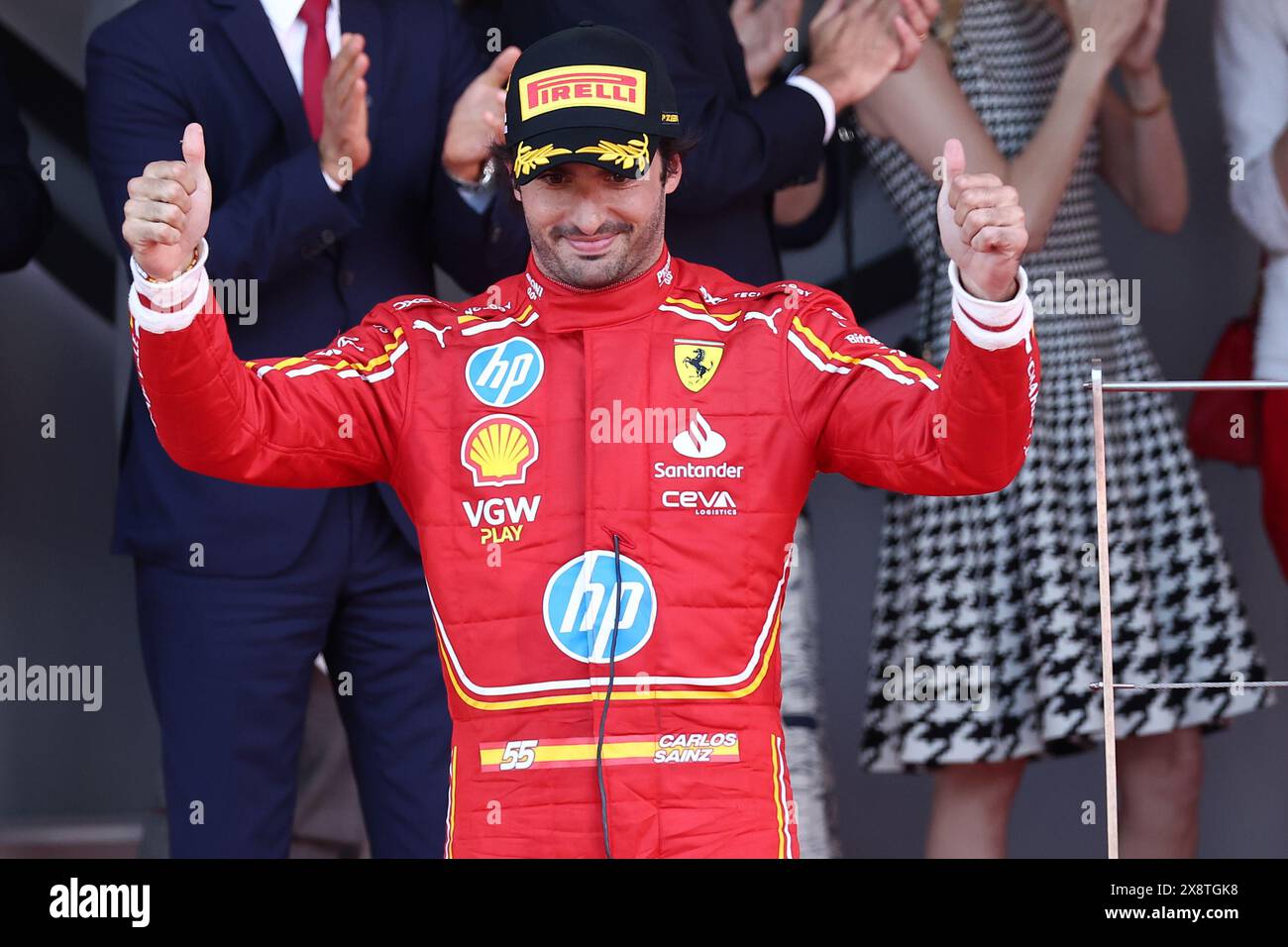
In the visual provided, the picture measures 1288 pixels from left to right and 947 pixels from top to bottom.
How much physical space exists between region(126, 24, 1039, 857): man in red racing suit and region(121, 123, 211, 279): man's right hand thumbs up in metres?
0.01

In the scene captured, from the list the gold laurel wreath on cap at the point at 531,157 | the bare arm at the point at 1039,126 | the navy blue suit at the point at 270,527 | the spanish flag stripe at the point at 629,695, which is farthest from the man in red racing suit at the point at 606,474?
the bare arm at the point at 1039,126

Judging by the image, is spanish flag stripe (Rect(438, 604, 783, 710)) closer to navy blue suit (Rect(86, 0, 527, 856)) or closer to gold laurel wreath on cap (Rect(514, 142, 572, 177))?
gold laurel wreath on cap (Rect(514, 142, 572, 177))

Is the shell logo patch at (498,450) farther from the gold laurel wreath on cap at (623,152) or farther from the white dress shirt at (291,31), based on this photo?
the white dress shirt at (291,31)

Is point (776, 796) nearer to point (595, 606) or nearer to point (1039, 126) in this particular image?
point (595, 606)

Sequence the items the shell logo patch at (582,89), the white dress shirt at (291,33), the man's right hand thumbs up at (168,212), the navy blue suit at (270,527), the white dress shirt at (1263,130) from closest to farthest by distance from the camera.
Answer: the man's right hand thumbs up at (168,212) < the shell logo patch at (582,89) < the navy blue suit at (270,527) < the white dress shirt at (291,33) < the white dress shirt at (1263,130)

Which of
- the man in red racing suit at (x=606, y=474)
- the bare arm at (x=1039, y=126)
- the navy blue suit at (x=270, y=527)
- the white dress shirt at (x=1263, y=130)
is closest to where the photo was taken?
the man in red racing suit at (x=606, y=474)

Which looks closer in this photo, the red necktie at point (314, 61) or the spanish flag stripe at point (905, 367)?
the spanish flag stripe at point (905, 367)

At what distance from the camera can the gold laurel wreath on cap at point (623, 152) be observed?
2.23 m

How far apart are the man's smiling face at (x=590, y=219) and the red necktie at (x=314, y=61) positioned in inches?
33.4

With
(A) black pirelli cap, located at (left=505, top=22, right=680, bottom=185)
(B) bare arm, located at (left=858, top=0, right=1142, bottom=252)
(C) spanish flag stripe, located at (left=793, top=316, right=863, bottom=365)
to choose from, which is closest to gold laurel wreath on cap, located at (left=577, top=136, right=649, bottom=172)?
(A) black pirelli cap, located at (left=505, top=22, right=680, bottom=185)

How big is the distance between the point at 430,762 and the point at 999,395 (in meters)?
1.30

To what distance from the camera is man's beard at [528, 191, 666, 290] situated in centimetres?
229

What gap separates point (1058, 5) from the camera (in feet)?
11.5
